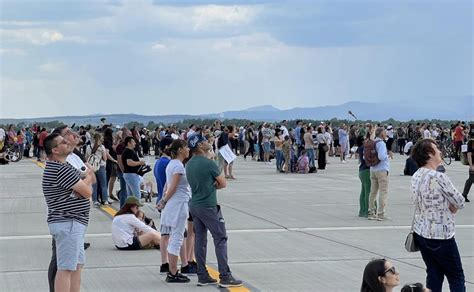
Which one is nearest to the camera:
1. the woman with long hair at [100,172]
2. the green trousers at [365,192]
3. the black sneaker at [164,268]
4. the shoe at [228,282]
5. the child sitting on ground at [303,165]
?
the shoe at [228,282]

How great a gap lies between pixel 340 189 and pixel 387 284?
1870 cm

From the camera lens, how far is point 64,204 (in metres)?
8.02

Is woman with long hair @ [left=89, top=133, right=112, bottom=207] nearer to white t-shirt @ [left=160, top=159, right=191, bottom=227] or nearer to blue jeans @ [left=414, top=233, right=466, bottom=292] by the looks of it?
white t-shirt @ [left=160, top=159, right=191, bottom=227]

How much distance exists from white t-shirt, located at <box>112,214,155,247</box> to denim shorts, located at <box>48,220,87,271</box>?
4.84m

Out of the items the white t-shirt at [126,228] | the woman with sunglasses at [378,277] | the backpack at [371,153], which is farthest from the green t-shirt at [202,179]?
the backpack at [371,153]

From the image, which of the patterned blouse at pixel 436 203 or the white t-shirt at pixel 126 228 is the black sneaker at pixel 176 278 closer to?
the white t-shirt at pixel 126 228

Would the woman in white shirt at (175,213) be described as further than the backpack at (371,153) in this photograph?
No

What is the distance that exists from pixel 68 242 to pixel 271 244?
20.4ft

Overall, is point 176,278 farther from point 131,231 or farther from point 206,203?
point 131,231

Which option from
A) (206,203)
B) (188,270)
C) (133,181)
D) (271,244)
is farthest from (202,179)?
(133,181)

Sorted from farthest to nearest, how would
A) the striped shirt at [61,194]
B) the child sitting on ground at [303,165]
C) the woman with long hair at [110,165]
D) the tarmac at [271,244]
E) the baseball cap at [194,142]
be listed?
1. the child sitting on ground at [303,165]
2. the woman with long hair at [110,165]
3. the tarmac at [271,244]
4. the baseball cap at [194,142]
5. the striped shirt at [61,194]

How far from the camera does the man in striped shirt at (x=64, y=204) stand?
796 centimetres

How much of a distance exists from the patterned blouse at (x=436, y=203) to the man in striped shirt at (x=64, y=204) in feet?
9.68

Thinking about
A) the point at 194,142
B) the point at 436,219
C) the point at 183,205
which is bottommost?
the point at 183,205
